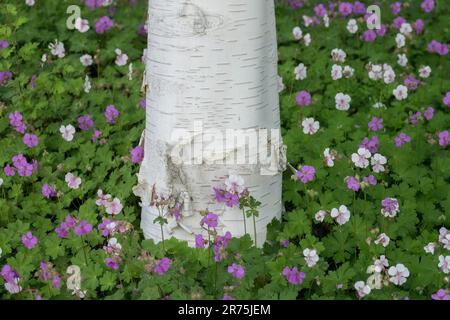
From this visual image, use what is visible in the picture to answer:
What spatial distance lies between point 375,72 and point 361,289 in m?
2.39

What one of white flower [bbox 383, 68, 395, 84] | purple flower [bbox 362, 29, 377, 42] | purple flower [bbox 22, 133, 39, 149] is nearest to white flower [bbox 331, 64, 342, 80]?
white flower [bbox 383, 68, 395, 84]

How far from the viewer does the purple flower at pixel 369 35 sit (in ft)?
20.5

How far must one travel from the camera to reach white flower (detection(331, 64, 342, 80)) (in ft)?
18.2

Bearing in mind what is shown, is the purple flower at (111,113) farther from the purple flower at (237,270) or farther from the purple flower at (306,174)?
the purple flower at (237,270)

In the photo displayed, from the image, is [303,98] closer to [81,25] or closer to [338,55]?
[338,55]

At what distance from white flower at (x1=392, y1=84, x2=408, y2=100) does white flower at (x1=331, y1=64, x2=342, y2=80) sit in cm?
41

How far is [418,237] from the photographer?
165 inches

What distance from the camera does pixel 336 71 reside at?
5.55m

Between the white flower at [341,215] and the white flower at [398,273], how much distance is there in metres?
0.46

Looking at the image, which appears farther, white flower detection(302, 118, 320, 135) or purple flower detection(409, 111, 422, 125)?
purple flower detection(409, 111, 422, 125)

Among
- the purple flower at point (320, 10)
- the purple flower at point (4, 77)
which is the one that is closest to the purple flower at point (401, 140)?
the purple flower at point (320, 10)

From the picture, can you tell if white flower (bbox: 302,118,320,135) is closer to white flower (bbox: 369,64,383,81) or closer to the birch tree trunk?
white flower (bbox: 369,64,383,81)
